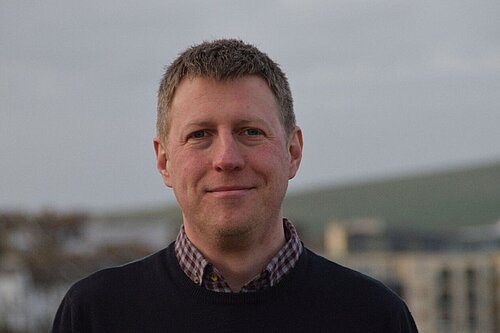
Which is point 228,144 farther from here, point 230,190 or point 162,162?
point 162,162

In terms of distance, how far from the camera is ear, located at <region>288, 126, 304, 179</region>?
3.69 meters

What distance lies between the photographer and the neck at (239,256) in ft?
11.7

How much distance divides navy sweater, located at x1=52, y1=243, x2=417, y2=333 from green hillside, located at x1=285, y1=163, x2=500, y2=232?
386ft

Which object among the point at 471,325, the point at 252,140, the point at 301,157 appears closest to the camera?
the point at 252,140

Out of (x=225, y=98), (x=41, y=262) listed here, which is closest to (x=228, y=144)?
(x=225, y=98)

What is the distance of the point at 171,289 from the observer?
3643 mm

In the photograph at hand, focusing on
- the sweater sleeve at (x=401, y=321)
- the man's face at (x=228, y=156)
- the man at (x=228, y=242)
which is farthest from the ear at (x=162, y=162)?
the sweater sleeve at (x=401, y=321)

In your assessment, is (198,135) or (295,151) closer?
(198,135)

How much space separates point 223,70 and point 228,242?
1.67 ft

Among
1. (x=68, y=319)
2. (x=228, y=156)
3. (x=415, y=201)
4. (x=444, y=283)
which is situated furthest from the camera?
(x=415, y=201)

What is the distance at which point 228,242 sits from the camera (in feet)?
11.6

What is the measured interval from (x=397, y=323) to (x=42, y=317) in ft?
197

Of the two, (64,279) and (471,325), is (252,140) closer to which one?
(64,279)

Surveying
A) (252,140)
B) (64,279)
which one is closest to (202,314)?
(252,140)
